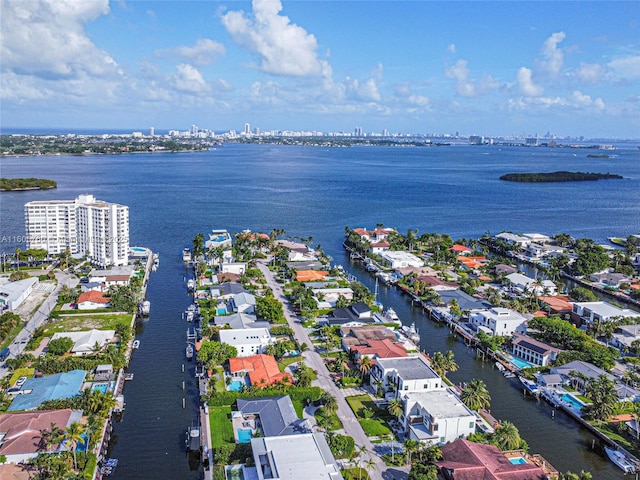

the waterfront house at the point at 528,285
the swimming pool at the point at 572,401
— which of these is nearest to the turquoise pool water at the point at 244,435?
the swimming pool at the point at 572,401

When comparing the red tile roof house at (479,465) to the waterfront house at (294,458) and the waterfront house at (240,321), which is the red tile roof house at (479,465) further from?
the waterfront house at (240,321)

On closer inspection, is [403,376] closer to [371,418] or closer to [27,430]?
[371,418]

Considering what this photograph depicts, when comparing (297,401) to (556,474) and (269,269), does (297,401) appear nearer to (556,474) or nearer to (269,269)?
(556,474)

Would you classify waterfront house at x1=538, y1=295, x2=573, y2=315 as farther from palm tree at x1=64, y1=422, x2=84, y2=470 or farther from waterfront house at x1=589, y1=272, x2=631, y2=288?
palm tree at x1=64, y1=422, x2=84, y2=470

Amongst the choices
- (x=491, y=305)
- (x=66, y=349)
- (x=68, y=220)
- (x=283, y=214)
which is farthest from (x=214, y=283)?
(x=283, y=214)

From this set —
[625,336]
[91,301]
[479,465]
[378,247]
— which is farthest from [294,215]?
[479,465]

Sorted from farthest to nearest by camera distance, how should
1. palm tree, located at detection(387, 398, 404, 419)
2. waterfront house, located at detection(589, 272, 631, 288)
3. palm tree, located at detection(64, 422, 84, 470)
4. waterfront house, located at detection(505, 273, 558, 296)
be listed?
waterfront house, located at detection(589, 272, 631, 288) < waterfront house, located at detection(505, 273, 558, 296) < palm tree, located at detection(387, 398, 404, 419) < palm tree, located at detection(64, 422, 84, 470)

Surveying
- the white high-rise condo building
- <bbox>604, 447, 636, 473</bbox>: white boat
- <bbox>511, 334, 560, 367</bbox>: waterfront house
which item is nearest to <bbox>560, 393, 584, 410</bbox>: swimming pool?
<bbox>604, 447, 636, 473</bbox>: white boat
